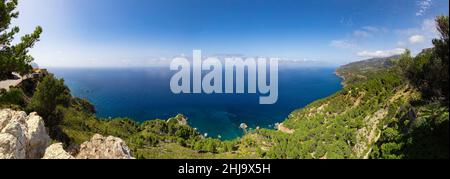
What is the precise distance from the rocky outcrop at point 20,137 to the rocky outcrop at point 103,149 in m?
2.23

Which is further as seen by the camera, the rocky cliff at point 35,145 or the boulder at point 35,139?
the boulder at point 35,139

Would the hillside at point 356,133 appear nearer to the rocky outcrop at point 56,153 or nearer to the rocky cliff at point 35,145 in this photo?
the rocky cliff at point 35,145

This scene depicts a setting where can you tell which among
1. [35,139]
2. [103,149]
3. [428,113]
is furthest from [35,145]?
[428,113]

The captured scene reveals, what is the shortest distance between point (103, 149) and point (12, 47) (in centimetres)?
624

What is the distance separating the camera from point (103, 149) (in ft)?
38.8

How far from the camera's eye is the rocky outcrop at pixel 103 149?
1149cm

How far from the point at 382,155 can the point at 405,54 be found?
7.44m

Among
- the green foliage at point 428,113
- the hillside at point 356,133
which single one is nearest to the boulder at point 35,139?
the hillside at point 356,133

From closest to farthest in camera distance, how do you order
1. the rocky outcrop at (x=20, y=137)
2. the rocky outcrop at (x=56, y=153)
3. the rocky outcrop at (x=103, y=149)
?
the rocky outcrop at (x=20, y=137) → the rocky outcrop at (x=56, y=153) → the rocky outcrop at (x=103, y=149)

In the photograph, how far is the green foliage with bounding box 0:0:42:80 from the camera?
11803mm
